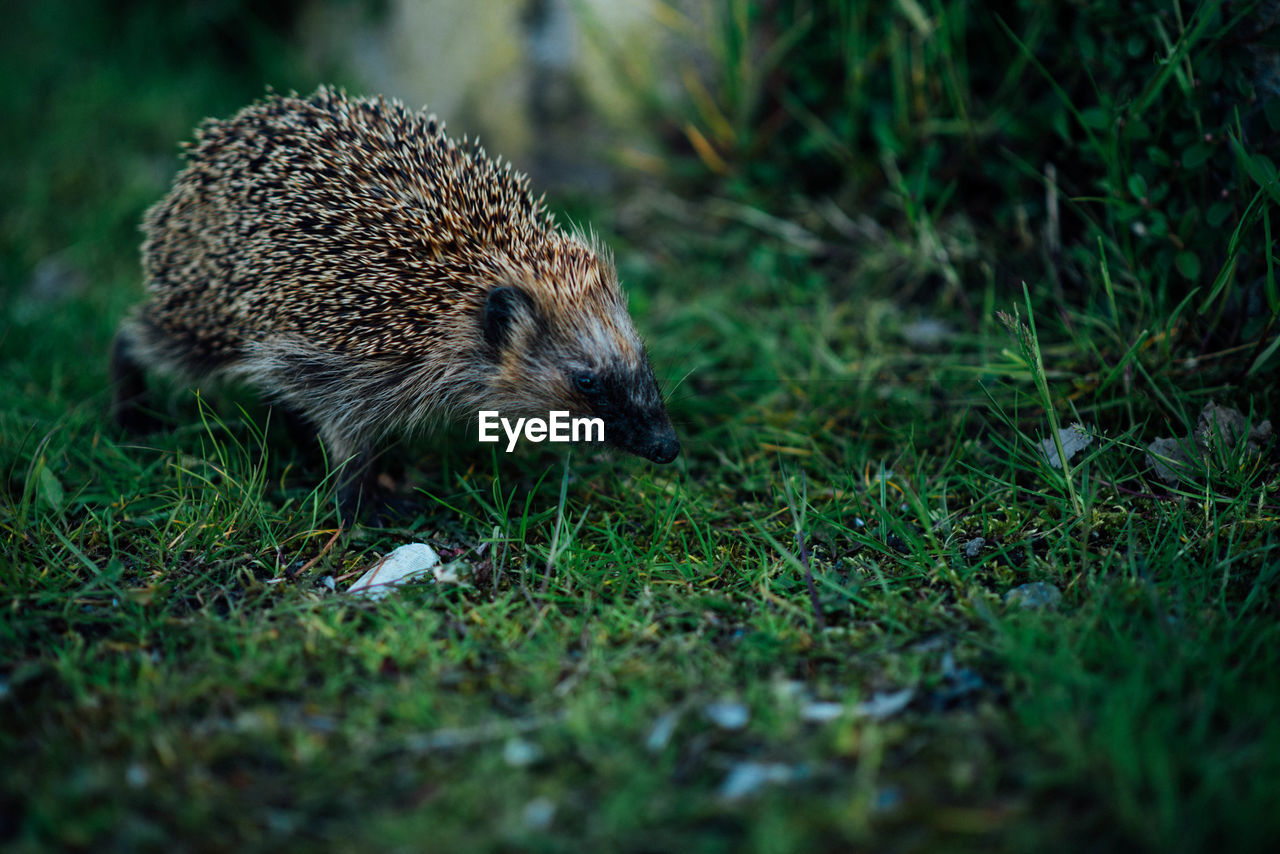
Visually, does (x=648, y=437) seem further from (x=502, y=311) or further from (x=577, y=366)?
(x=502, y=311)

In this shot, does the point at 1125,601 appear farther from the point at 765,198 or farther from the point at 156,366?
the point at 156,366

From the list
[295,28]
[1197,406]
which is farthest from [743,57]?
[295,28]

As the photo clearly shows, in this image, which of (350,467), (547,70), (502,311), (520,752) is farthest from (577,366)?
(547,70)

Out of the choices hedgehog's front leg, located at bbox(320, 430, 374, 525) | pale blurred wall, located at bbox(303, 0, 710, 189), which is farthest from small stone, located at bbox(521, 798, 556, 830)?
pale blurred wall, located at bbox(303, 0, 710, 189)

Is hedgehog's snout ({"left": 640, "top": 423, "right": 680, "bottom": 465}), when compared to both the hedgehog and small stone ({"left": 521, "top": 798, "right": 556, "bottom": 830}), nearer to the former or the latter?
the hedgehog

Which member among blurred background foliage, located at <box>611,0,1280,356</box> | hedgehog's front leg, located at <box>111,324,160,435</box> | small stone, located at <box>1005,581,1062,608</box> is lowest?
small stone, located at <box>1005,581,1062,608</box>

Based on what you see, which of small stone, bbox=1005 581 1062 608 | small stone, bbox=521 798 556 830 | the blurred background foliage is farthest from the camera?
the blurred background foliage

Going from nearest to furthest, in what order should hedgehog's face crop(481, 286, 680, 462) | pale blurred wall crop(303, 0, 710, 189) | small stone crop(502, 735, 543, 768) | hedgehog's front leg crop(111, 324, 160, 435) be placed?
small stone crop(502, 735, 543, 768)
hedgehog's face crop(481, 286, 680, 462)
hedgehog's front leg crop(111, 324, 160, 435)
pale blurred wall crop(303, 0, 710, 189)
